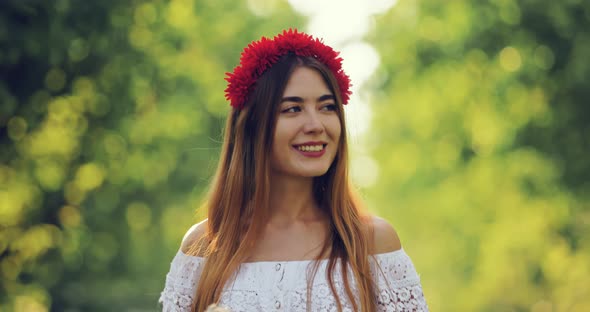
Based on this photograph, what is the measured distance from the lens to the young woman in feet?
13.0

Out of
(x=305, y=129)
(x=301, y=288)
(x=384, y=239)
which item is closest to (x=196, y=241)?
(x=301, y=288)

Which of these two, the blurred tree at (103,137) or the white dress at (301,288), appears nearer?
the white dress at (301,288)

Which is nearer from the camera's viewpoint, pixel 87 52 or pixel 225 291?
pixel 225 291

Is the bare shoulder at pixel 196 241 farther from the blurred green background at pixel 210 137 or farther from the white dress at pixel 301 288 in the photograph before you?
the blurred green background at pixel 210 137

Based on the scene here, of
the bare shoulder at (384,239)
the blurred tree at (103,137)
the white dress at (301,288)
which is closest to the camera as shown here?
the white dress at (301,288)

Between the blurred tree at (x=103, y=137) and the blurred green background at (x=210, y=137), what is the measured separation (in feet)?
0.09

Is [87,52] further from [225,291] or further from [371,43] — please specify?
[371,43]

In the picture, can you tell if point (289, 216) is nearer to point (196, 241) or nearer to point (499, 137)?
point (196, 241)

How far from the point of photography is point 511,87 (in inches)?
472

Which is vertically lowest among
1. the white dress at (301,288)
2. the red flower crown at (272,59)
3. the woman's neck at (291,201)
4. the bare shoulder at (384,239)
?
the white dress at (301,288)

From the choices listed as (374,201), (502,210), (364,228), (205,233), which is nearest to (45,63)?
(205,233)

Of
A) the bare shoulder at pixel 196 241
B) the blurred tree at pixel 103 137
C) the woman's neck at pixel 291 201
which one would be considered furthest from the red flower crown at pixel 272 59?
the blurred tree at pixel 103 137

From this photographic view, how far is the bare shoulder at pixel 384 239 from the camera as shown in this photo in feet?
13.4

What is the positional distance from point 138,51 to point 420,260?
10108mm
